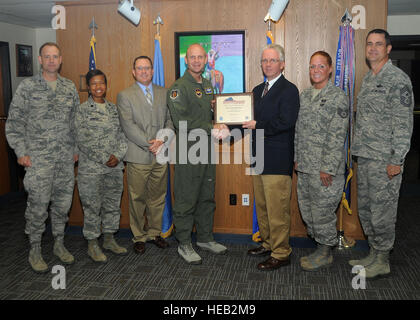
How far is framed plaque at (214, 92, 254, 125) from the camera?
3049 millimetres

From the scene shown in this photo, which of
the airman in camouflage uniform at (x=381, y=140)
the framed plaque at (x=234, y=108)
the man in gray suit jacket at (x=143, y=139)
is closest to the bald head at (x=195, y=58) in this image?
the framed plaque at (x=234, y=108)

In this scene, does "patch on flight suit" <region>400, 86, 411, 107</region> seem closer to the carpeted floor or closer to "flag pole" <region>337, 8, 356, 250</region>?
"flag pole" <region>337, 8, 356, 250</region>

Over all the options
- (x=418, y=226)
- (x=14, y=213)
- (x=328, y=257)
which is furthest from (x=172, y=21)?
(x=418, y=226)

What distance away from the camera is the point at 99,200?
3.22m

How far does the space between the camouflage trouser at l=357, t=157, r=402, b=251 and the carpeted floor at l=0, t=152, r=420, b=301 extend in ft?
1.02

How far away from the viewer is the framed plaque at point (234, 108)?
3049 millimetres

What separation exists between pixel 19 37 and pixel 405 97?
17.9 ft

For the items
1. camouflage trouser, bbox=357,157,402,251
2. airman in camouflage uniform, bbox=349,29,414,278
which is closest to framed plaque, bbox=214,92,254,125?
airman in camouflage uniform, bbox=349,29,414,278

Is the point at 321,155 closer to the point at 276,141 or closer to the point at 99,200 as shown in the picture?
the point at 276,141

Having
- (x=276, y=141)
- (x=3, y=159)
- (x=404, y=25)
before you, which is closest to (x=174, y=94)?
(x=276, y=141)

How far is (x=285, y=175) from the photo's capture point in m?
2.93

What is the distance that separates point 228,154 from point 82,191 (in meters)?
1.43

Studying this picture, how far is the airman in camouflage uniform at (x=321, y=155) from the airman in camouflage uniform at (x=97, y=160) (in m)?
1.55
